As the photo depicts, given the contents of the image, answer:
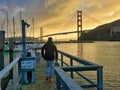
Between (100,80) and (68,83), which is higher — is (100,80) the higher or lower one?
the lower one

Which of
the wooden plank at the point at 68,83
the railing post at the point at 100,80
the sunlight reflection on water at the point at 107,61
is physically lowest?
the sunlight reflection on water at the point at 107,61

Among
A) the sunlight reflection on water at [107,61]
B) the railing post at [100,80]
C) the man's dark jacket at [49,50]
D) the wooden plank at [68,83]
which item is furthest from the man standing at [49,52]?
the sunlight reflection on water at [107,61]

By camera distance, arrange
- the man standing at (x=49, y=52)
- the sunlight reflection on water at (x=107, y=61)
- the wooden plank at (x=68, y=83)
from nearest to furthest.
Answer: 1. the wooden plank at (x=68, y=83)
2. the man standing at (x=49, y=52)
3. the sunlight reflection on water at (x=107, y=61)

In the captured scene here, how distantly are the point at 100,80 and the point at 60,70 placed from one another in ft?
2.46

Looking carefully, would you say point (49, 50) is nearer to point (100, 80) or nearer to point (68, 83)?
point (100, 80)

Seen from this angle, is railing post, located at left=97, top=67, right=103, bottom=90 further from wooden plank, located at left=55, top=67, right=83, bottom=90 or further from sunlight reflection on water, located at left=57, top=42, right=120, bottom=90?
sunlight reflection on water, located at left=57, top=42, right=120, bottom=90

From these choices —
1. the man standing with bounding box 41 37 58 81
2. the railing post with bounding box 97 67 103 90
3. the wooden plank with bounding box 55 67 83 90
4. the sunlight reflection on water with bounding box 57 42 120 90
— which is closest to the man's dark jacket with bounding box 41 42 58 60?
the man standing with bounding box 41 37 58 81

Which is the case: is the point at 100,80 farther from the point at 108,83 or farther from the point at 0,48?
the point at 108,83

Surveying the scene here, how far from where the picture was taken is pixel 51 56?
10836 millimetres

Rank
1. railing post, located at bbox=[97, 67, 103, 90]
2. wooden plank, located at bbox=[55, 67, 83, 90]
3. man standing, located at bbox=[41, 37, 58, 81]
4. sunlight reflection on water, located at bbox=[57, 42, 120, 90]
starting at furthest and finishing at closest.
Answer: sunlight reflection on water, located at bbox=[57, 42, 120, 90] → man standing, located at bbox=[41, 37, 58, 81] → railing post, located at bbox=[97, 67, 103, 90] → wooden plank, located at bbox=[55, 67, 83, 90]

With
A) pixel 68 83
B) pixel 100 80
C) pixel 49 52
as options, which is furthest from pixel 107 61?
pixel 68 83

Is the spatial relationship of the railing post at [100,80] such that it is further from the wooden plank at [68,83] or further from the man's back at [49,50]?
the man's back at [49,50]

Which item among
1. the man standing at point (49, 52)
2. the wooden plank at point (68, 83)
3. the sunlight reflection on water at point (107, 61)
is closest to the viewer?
the wooden plank at point (68, 83)

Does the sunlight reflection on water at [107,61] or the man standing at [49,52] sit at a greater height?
the man standing at [49,52]
